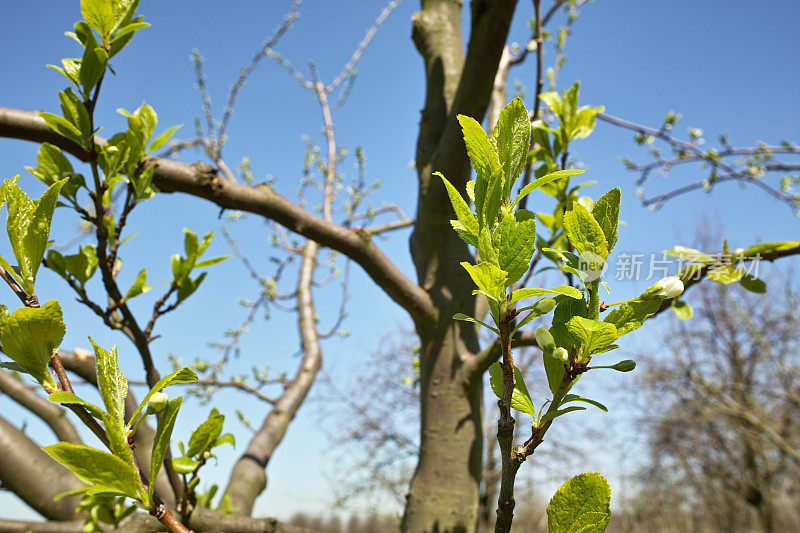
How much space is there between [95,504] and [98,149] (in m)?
0.62

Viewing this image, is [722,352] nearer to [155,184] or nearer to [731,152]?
[731,152]

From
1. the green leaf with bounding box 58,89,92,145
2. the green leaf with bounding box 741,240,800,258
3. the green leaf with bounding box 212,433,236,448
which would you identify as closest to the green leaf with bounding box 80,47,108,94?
the green leaf with bounding box 58,89,92,145

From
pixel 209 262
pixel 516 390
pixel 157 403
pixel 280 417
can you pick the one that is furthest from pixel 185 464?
pixel 280 417

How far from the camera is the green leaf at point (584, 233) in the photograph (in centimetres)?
42

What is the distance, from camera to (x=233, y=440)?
0.80m

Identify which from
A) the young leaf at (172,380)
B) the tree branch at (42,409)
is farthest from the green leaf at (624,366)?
the tree branch at (42,409)

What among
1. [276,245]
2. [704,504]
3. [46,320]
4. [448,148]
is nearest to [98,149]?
[46,320]

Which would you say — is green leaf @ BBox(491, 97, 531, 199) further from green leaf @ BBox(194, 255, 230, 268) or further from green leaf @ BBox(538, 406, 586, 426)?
green leaf @ BBox(194, 255, 230, 268)

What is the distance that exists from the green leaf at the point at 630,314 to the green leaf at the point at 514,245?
10 centimetres

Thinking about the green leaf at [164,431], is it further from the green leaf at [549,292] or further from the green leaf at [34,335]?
the green leaf at [549,292]

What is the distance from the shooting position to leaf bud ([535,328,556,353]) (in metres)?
0.43

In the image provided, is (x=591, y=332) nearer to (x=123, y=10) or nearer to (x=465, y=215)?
(x=465, y=215)

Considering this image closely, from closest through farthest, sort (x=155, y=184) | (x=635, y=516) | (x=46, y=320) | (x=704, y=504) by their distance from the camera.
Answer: (x=46, y=320) < (x=155, y=184) < (x=704, y=504) < (x=635, y=516)

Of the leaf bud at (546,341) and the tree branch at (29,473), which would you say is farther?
the tree branch at (29,473)
